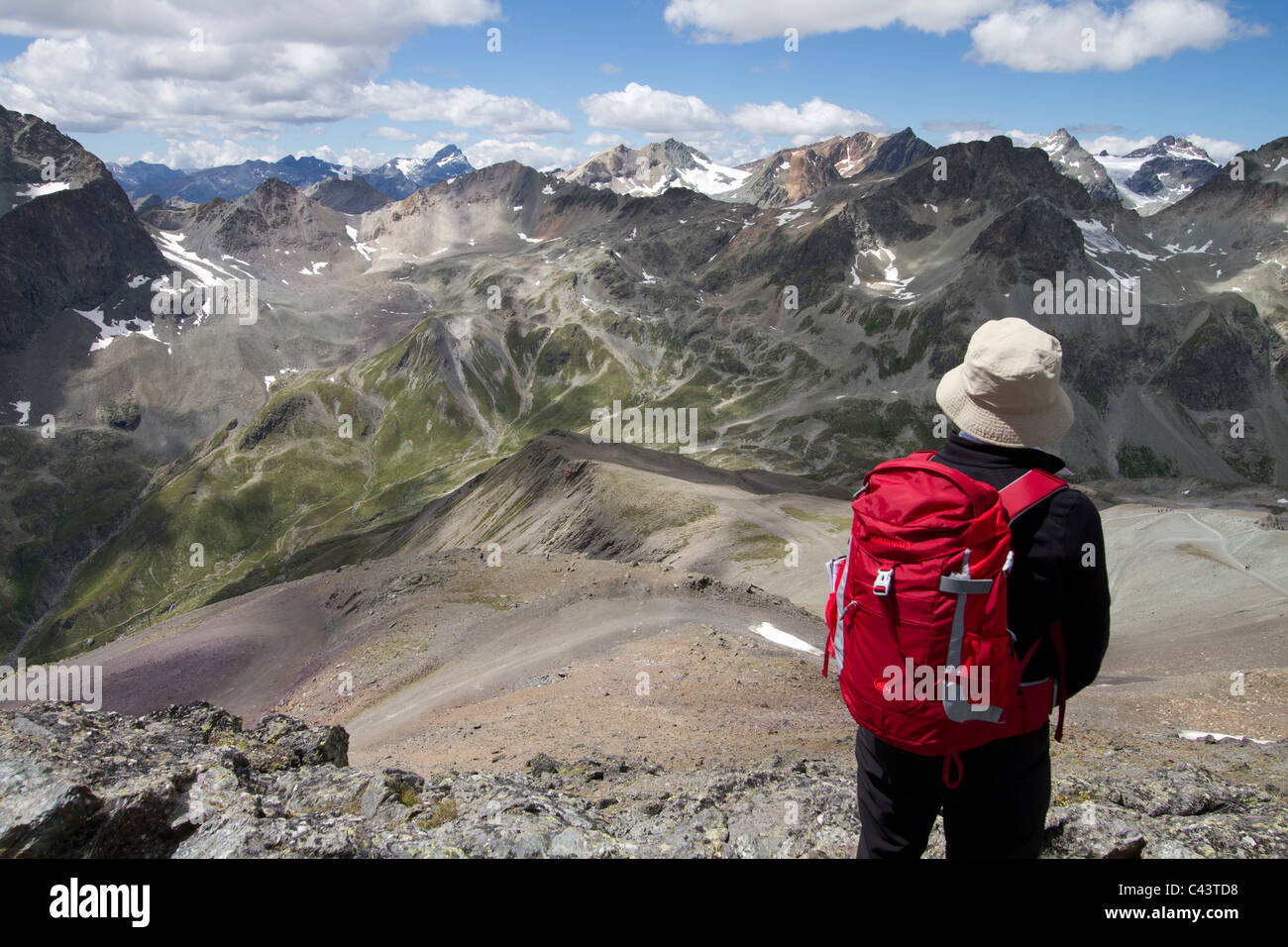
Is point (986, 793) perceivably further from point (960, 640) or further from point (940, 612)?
point (940, 612)

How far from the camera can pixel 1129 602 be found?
53.1 meters

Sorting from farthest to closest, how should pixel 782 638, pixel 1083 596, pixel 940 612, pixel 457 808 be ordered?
pixel 782 638
pixel 457 808
pixel 1083 596
pixel 940 612

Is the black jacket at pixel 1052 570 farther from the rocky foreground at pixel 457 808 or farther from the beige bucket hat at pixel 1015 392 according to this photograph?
the rocky foreground at pixel 457 808

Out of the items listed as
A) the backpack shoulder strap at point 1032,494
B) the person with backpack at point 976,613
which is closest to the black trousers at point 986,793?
the person with backpack at point 976,613

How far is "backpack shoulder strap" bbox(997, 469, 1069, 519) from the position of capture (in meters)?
5.76

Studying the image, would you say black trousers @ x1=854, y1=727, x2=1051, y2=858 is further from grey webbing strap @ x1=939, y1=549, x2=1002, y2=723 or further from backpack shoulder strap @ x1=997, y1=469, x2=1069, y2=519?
backpack shoulder strap @ x1=997, y1=469, x2=1069, y2=519

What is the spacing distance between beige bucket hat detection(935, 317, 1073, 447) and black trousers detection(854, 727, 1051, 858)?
97.5 inches

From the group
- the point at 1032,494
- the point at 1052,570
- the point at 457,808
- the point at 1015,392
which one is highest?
the point at 1015,392

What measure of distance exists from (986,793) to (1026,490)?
2463mm

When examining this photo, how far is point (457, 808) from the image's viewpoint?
11.4 metres

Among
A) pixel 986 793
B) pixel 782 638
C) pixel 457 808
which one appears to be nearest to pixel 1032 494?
pixel 986 793
